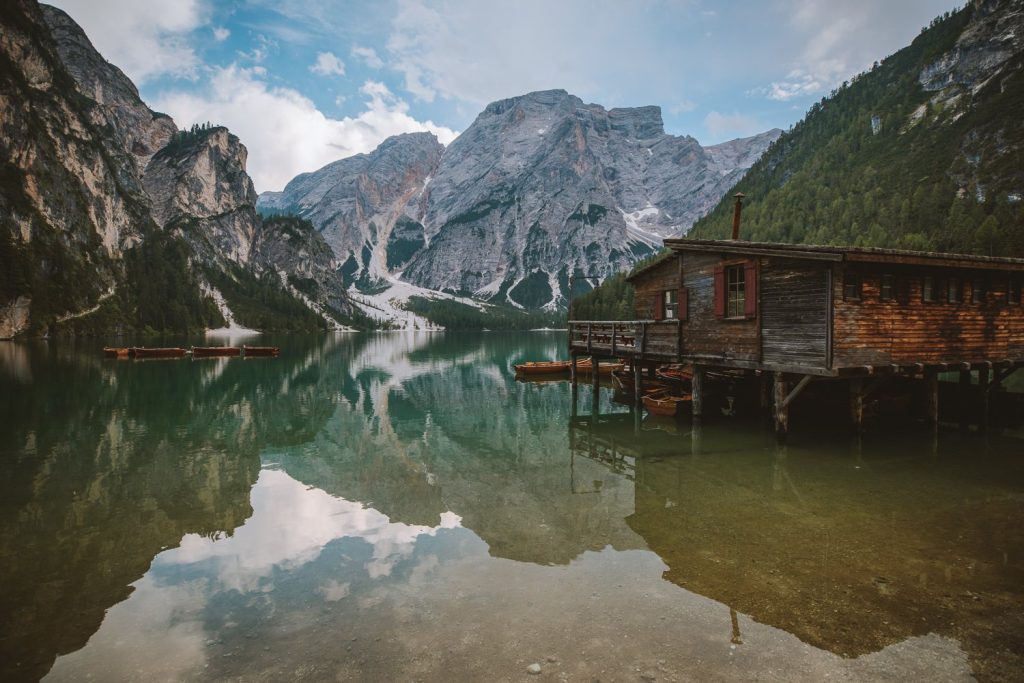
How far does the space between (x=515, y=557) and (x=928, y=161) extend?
168218mm

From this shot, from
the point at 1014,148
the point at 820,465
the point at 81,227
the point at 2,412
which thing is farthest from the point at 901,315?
the point at 81,227

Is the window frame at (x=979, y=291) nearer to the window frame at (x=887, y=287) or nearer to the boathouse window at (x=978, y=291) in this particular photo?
the boathouse window at (x=978, y=291)

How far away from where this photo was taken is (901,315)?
21.0 m

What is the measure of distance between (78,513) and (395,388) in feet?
107

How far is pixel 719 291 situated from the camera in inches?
947

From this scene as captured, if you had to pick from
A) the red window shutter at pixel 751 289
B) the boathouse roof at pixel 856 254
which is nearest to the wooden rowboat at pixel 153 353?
the boathouse roof at pixel 856 254

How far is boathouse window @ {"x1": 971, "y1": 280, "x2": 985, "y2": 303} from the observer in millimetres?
22969

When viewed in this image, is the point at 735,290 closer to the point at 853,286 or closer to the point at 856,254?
the point at 853,286

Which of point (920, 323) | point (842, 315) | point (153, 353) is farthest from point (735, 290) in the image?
point (153, 353)

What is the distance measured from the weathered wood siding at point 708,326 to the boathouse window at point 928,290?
6276 millimetres

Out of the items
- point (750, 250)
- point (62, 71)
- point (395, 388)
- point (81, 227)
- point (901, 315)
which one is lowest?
point (395, 388)

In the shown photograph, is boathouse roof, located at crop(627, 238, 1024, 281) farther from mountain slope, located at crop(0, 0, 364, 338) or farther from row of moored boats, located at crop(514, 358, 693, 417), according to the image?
mountain slope, located at crop(0, 0, 364, 338)

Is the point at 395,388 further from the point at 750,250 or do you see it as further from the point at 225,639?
the point at 225,639

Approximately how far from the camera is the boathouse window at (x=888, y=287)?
20500mm
